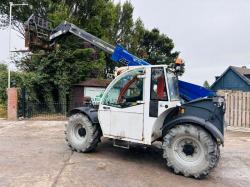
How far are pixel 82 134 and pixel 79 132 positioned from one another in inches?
4.6

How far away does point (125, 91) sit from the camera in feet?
23.0

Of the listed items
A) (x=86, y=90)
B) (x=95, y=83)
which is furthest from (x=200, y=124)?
(x=86, y=90)

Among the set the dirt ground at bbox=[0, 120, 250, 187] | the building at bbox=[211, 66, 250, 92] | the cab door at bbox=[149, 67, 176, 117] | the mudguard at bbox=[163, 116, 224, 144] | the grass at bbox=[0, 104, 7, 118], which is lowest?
the dirt ground at bbox=[0, 120, 250, 187]

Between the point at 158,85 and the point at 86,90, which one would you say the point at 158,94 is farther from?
the point at 86,90

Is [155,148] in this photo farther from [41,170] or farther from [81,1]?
[81,1]

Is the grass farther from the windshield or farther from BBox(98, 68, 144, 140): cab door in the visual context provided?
the windshield

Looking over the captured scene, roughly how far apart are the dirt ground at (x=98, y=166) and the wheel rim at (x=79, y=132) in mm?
448

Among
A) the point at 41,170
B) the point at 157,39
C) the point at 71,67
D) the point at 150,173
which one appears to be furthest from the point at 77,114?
the point at 157,39

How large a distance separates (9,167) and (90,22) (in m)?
14.0

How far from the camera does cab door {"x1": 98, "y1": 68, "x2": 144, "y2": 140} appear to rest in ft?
21.5

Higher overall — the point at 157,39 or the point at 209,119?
the point at 157,39

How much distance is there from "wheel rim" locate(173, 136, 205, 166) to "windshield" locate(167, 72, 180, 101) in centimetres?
96

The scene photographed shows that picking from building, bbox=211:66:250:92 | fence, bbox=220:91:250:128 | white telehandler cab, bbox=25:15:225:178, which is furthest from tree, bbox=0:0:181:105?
building, bbox=211:66:250:92

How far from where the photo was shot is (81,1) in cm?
1888
